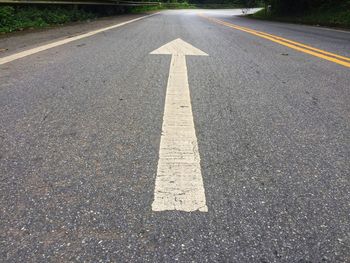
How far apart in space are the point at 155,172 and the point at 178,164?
117mm

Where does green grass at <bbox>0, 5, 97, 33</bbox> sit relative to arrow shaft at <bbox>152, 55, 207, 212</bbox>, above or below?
above

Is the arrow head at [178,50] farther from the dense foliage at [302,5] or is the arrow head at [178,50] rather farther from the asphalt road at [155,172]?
the dense foliage at [302,5]

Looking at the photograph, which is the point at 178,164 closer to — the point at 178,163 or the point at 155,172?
the point at 178,163

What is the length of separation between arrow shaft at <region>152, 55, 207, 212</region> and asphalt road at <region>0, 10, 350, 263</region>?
0.11ft

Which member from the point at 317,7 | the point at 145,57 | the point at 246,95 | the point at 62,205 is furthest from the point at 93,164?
the point at 317,7

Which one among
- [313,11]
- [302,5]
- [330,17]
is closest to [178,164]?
[330,17]

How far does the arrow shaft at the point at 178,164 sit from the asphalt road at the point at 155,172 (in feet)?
0.11

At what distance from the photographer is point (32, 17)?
31.0 ft

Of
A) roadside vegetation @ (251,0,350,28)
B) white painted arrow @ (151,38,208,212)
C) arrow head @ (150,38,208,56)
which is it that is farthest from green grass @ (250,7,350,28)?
white painted arrow @ (151,38,208,212)

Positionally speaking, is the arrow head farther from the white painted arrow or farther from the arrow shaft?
the arrow shaft

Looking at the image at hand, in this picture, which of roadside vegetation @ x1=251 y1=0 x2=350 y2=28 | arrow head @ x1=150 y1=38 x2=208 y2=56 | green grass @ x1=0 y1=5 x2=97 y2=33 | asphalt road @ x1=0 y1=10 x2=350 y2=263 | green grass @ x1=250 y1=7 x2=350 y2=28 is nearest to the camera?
asphalt road @ x1=0 y1=10 x2=350 y2=263

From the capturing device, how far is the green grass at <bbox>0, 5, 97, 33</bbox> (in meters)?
8.22

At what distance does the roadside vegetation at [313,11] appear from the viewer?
45.4 feet

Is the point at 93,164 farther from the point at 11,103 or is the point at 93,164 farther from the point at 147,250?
the point at 11,103
